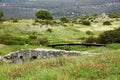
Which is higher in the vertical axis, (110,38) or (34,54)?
(34,54)

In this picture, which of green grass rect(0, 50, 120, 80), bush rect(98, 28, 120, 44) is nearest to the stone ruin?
green grass rect(0, 50, 120, 80)

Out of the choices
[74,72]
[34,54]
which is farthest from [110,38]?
[74,72]

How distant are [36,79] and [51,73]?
0.55 metres

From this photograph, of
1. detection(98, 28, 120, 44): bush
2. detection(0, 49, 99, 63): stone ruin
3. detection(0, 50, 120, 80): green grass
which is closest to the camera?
detection(0, 50, 120, 80): green grass

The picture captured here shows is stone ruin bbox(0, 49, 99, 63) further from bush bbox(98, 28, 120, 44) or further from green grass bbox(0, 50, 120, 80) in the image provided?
bush bbox(98, 28, 120, 44)

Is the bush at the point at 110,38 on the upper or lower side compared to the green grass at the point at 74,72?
lower

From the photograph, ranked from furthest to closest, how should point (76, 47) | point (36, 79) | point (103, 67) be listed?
point (76, 47) < point (103, 67) < point (36, 79)

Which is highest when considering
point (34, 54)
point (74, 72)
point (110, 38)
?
point (74, 72)

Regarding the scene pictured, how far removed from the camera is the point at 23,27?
59469mm

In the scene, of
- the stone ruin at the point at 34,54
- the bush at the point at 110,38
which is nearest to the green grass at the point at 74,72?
the stone ruin at the point at 34,54

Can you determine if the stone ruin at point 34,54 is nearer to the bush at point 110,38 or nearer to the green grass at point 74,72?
the green grass at point 74,72

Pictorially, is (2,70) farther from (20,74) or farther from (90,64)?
(90,64)

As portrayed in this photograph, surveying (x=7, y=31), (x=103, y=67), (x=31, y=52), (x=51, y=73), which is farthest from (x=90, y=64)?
(x=7, y=31)

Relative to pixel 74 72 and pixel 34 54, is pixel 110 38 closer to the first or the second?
pixel 34 54
